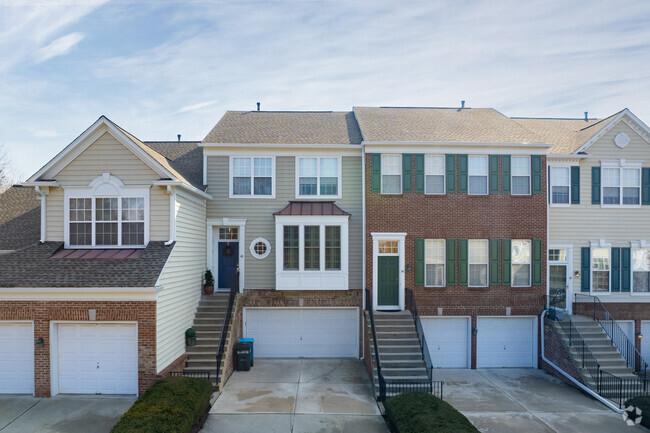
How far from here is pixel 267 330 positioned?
15594mm

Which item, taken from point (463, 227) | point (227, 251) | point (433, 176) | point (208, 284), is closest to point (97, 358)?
point (208, 284)

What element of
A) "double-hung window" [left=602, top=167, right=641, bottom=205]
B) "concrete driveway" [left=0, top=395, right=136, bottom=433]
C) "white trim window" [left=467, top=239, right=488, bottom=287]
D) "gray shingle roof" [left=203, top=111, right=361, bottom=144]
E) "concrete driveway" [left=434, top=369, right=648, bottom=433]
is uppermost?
"gray shingle roof" [left=203, top=111, right=361, bottom=144]

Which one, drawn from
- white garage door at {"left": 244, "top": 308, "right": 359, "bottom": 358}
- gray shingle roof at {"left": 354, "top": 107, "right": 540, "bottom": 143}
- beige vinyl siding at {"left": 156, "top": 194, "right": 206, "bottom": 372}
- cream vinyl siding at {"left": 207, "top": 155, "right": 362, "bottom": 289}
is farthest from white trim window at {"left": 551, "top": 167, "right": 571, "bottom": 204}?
beige vinyl siding at {"left": 156, "top": 194, "right": 206, "bottom": 372}

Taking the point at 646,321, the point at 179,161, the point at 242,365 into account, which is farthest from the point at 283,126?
the point at 646,321

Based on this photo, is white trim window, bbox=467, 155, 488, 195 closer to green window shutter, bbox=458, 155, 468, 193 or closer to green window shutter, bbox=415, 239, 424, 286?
green window shutter, bbox=458, 155, 468, 193

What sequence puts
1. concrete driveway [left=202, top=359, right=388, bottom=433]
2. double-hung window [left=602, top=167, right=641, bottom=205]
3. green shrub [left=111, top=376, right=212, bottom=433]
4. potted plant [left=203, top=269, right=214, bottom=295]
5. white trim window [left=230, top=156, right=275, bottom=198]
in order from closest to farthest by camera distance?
green shrub [left=111, top=376, right=212, bottom=433]
concrete driveway [left=202, top=359, right=388, bottom=433]
potted plant [left=203, top=269, right=214, bottom=295]
white trim window [left=230, top=156, right=275, bottom=198]
double-hung window [left=602, top=167, right=641, bottom=205]

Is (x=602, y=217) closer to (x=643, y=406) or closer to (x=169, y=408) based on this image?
(x=643, y=406)

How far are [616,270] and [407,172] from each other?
9.54 m

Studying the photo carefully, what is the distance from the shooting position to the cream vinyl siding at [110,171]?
40.9 ft

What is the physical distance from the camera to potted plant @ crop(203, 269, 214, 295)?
48.7 feet

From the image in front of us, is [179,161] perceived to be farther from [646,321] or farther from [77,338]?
[646,321]

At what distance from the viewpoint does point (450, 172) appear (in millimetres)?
15469

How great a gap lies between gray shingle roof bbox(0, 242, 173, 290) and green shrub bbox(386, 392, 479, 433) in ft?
23.7

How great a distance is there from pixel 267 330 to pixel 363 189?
6.69m
